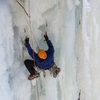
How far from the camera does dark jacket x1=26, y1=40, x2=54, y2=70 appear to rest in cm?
327

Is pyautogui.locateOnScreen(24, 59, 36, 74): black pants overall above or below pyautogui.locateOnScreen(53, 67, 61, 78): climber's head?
above

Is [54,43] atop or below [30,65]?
atop

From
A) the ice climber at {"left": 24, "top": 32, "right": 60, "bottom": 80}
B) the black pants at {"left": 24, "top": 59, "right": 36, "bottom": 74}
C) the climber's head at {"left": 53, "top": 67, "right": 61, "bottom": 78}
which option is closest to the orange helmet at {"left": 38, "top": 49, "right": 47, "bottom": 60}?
the ice climber at {"left": 24, "top": 32, "right": 60, "bottom": 80}

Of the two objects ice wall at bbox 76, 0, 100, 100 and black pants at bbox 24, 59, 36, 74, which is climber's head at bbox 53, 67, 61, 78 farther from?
ice wall at bbox 76, 0, 100, 100

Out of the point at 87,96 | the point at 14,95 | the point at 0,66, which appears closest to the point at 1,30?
the point at 0,66

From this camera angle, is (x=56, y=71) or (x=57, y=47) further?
(x=57, y=47)

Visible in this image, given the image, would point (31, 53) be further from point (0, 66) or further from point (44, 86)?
point (44, 86)

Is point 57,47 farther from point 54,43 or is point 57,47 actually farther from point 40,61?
Answer: point 40,61

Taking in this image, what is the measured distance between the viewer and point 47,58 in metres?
3.36

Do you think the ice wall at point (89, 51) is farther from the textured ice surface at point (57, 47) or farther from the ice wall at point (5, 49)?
Result: the ice wall at point (5, 49)

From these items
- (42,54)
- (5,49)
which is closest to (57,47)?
(42,54)

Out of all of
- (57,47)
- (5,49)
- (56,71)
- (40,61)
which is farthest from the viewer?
(57,47)

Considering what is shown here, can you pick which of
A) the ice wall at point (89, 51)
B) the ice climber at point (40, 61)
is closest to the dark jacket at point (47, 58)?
the ice climber at point (40, 61)

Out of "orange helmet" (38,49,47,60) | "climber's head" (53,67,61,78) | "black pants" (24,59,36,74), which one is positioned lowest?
"climber's head" (53,67,61,78)
